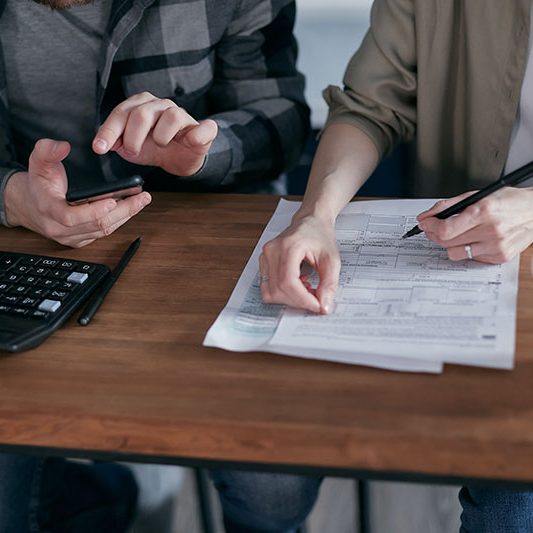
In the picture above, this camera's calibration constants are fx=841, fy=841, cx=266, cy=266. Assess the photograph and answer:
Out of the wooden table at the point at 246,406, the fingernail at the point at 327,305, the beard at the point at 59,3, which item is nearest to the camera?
the wooden table at the point at 246,406

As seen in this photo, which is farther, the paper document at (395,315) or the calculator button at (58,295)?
the calculator button at (58,295)

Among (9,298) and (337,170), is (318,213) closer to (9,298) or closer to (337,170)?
(337,170)

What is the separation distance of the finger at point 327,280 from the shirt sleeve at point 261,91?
38 centimetres

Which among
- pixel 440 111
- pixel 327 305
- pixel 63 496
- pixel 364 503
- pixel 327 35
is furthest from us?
pixel 327 35

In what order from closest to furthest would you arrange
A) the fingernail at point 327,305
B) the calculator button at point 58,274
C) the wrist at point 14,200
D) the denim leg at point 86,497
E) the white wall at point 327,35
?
the fingernail at point 327,305
the calculator button at point 58,274
the wrist at point 14,200
the denim leg at point 86,497
the white wall at point 327,35

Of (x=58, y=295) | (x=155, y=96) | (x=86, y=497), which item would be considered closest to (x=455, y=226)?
(x=58, y=295)

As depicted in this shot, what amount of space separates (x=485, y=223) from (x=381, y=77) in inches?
13.9

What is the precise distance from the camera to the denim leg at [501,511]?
0.90 metres

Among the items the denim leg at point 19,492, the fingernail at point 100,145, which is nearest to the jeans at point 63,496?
the denim leg at point 19,492

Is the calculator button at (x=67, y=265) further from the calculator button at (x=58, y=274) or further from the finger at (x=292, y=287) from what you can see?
the finger at (x=292, y=287)

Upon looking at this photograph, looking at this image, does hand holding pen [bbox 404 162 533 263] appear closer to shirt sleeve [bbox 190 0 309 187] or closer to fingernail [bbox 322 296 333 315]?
fingernail [bbox 322 296 333 315]

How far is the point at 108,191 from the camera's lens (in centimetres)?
93

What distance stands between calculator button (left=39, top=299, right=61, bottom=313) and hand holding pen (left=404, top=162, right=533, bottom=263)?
38 centimetres

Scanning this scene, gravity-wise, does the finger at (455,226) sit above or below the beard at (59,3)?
below
